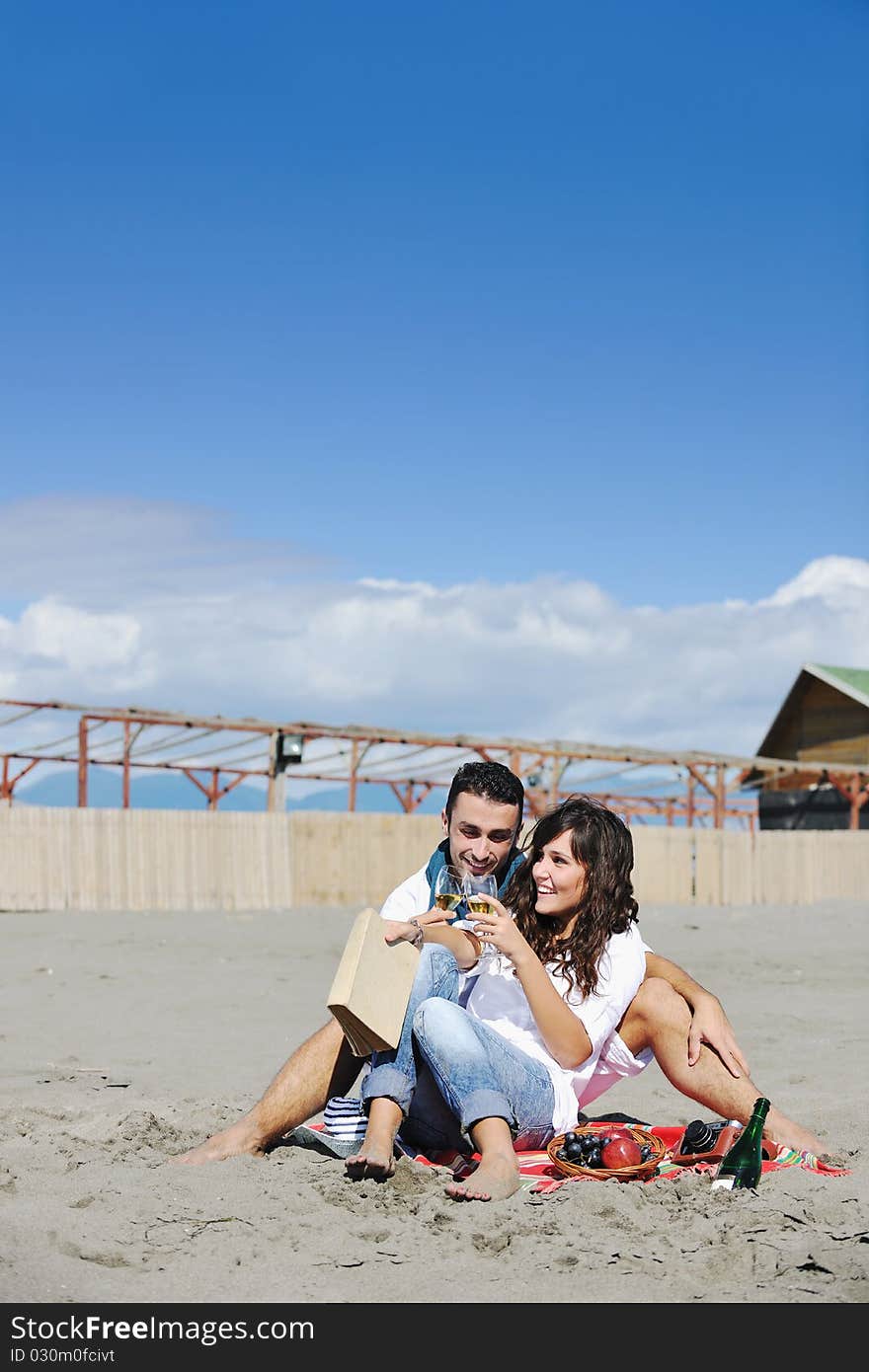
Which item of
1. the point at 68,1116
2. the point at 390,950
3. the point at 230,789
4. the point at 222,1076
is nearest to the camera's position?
the point at 390,950

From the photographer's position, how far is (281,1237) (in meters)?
3.57

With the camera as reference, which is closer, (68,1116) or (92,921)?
(68,1116)

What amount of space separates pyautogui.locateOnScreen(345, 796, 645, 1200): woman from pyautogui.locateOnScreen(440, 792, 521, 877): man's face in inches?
4.1

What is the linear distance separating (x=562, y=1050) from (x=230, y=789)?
873 inches

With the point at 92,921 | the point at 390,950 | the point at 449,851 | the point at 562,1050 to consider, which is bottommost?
the point at 92,921

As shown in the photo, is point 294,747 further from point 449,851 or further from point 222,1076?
point 449,851

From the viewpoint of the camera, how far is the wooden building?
106 ft

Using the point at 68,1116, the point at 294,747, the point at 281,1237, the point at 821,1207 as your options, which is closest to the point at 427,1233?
the point at 281,1237

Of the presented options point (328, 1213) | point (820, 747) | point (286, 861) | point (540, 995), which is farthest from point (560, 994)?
point (820, 747)

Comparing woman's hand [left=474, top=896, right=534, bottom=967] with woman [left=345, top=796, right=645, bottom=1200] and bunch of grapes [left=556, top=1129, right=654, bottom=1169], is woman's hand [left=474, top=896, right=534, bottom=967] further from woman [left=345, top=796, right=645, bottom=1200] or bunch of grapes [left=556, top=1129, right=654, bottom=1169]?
bunch of grapes [left=556, top=1129, right=654, bottom=1169]

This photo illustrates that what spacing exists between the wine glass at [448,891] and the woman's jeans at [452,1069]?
0.59ft

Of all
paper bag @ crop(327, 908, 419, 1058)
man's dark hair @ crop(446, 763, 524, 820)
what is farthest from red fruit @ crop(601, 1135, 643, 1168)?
man's dark hair @ crop(446, 763, 524, 820)

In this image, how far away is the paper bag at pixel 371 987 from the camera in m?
3.76

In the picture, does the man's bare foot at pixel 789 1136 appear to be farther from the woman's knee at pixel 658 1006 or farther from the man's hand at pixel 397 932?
the man's hand at pixel 397 932
